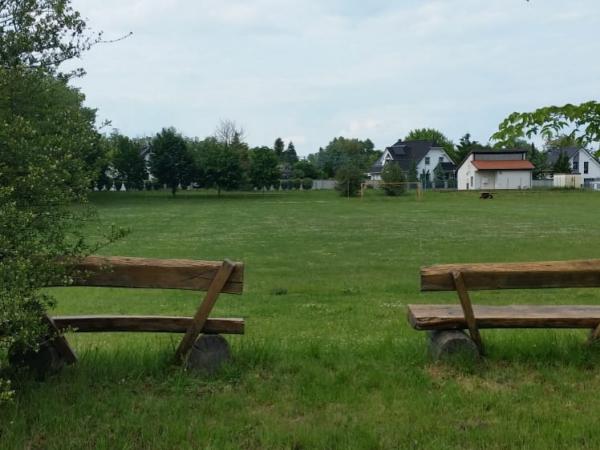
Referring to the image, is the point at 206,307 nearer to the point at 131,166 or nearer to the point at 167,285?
the point at 167,285

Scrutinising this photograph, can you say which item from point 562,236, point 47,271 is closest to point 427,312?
point 47,271

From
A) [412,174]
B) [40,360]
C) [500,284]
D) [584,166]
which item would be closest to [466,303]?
[500,284]

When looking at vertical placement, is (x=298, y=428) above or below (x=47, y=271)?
below

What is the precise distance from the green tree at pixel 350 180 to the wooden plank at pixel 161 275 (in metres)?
71.5

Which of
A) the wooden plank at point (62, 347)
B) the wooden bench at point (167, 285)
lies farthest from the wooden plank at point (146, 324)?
the wooden plank at point (62, 347)

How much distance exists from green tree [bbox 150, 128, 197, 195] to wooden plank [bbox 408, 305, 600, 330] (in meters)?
76.5

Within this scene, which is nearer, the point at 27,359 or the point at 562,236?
the point at 27,359

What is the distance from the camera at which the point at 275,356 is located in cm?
514

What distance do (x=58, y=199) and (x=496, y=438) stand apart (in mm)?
3076

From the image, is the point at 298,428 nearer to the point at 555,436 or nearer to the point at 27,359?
the point at 555,436

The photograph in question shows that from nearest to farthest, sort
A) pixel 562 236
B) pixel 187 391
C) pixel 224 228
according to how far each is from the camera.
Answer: pixel 187 391
pixel 562 236
pixel 224 228

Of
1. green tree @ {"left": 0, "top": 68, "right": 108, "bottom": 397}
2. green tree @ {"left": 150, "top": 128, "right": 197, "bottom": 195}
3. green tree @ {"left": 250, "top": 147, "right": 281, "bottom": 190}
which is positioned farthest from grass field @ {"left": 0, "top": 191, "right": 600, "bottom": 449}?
green tree @ {"left": 250, "top": 147, "right": 281, "bottom": 190}

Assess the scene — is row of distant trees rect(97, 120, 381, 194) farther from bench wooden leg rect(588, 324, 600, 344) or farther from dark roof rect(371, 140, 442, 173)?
bench wooden leg rect(588, 324, 600, 344)

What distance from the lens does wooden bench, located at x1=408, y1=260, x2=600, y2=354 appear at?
4898 mm
